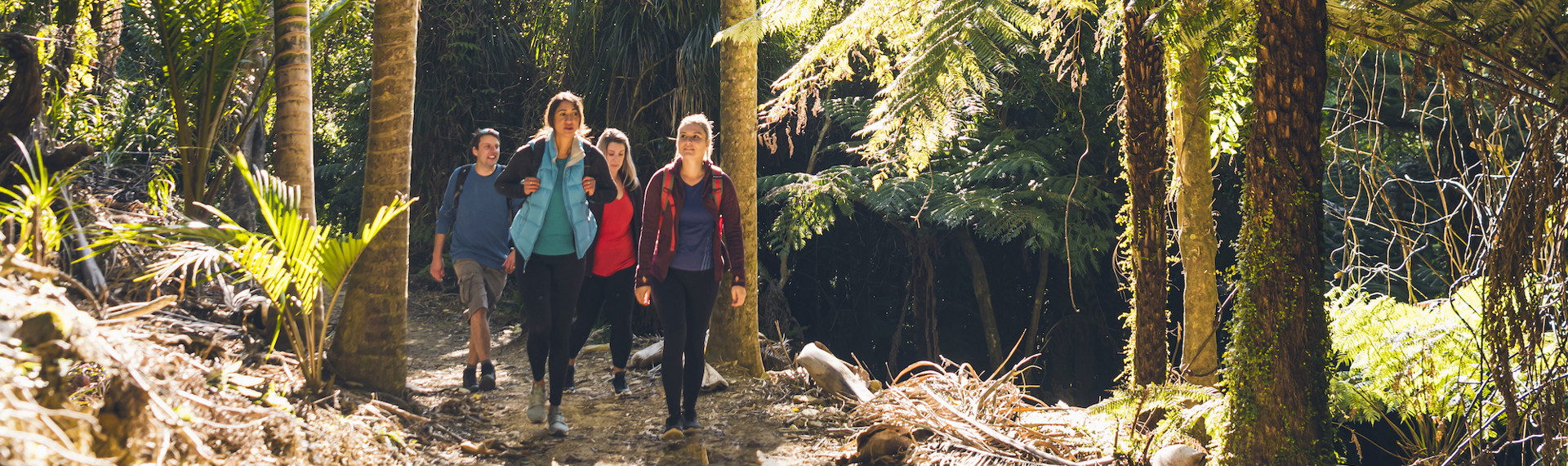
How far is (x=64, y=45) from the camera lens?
5398 mm

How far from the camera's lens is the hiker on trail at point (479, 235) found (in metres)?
5.36

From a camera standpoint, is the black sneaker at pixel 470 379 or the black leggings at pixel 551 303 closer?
the black leggings at pixel 551 303

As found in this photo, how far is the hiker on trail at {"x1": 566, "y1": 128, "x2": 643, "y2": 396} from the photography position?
529 cm

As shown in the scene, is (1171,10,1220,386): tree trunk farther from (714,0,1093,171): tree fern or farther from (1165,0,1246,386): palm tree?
(714,0,1093,171): tree fern

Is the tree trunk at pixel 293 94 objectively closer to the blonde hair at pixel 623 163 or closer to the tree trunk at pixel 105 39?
the blonde hair at pixel 623 163

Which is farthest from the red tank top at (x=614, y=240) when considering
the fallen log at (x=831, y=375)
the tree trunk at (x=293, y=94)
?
the fallen log at (x=831, y=375)

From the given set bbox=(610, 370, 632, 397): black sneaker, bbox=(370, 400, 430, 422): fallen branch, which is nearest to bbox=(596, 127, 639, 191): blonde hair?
bbox=(610, 370, 632, 397): black sneaker

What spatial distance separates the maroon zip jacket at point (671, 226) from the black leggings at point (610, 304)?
3.84 ft

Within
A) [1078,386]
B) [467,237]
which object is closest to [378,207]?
[467,237]

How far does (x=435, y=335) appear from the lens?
356 inches

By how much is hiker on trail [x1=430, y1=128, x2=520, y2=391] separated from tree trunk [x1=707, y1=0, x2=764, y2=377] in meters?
1.54

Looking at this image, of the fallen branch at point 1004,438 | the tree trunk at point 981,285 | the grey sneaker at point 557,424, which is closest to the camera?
the fallen branch at point 1004,438

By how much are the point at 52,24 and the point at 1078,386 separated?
34.8 ft

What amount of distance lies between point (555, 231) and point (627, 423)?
1.21 meters
